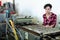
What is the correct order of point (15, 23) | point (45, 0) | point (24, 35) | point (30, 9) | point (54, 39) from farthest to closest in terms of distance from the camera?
point (30, 9), point (45, 0), point (15, 23), point (24, 35), point (54, 39)

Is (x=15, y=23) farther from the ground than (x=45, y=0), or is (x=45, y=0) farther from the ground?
(x=45, y=0)

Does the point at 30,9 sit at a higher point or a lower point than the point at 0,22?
higher

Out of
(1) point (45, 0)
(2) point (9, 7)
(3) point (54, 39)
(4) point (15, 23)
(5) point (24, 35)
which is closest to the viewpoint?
(3) point (54, 39)

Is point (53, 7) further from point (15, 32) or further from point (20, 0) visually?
point (20, 0)

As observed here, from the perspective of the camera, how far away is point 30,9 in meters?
3.13

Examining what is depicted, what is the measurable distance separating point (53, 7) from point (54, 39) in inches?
40.4

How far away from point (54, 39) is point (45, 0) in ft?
3.96

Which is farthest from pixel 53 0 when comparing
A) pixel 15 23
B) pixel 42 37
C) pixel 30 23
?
pixel 42 37

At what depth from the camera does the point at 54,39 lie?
64.0 inches

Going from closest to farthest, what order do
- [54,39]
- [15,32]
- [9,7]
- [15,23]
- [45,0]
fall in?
[54,39] → [15,32] → [15,23] → [45,0] → [9,7]

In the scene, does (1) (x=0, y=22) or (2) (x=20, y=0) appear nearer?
(1) (x=0, y=22)

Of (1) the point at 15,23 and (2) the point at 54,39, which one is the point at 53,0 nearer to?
(1) the point at 15,23

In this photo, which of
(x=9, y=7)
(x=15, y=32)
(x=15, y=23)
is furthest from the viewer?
(x=9, y=7)

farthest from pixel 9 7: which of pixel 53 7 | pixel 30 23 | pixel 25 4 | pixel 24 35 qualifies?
pixel 24 35
